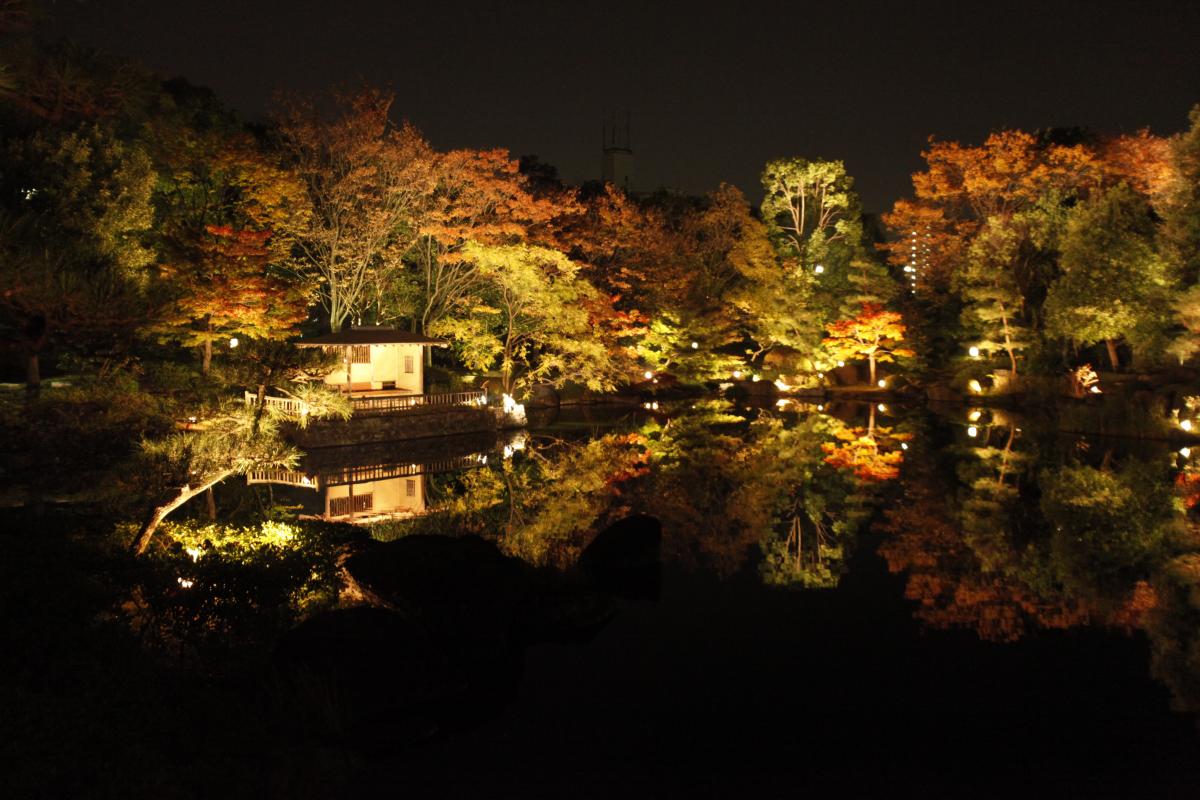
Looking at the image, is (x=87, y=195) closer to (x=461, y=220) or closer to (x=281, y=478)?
(x=281, y=478)

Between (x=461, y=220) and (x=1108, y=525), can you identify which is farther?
(x=461, y=220)

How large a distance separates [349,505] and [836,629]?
905 centimetres

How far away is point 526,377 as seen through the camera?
90.6 feet

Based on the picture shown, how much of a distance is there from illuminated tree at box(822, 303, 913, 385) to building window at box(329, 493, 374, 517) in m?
22.9

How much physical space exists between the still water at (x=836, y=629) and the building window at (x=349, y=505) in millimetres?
87

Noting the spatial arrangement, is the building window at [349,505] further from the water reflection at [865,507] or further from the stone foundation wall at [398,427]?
the stone foundation wall at [398,427]

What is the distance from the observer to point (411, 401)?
2256cm

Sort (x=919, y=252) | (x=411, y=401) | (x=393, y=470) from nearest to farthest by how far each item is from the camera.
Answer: (x=393, y=470) → (x=411, y=401) → (x=919, y=252)

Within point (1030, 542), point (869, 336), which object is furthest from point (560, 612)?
point (869, 336)

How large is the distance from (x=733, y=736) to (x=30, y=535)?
6.90m

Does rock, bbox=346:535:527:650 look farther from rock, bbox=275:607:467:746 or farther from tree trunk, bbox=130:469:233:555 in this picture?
tree trunk, bbox=130:469:233:555

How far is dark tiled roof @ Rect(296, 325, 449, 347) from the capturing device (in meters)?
23.5

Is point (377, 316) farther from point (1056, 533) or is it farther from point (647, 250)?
point (1056, 533)

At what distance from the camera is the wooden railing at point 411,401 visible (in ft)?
70.1
